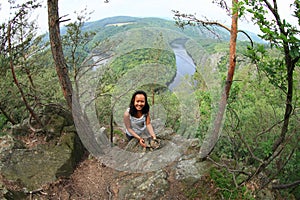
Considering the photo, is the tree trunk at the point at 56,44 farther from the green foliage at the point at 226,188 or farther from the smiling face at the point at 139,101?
the green foliage at the point at 226,188

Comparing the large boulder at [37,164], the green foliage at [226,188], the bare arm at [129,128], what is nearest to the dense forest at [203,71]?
the green foliage at [226,188]

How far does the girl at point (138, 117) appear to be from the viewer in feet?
14.3

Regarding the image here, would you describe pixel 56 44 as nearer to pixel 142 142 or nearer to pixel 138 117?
pixel 138 117

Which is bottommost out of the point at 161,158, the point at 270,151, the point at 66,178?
the point at 66,178

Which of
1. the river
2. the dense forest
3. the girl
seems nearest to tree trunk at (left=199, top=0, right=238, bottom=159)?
the dense forest

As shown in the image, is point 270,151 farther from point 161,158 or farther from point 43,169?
point 43,169

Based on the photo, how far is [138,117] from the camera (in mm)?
4605

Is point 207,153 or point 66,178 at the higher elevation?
point 207,153

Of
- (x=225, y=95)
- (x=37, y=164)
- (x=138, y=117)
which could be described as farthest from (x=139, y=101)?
(x=37, y=164)

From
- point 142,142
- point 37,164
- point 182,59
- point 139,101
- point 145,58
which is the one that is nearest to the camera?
point 139,101

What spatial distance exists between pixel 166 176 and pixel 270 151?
5.28ft

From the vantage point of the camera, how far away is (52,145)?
17.7 ft

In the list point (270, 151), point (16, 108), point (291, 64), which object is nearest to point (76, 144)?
point (270, 151)

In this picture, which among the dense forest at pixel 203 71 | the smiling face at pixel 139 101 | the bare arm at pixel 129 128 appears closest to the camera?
the dense forest at pixel 203 71
